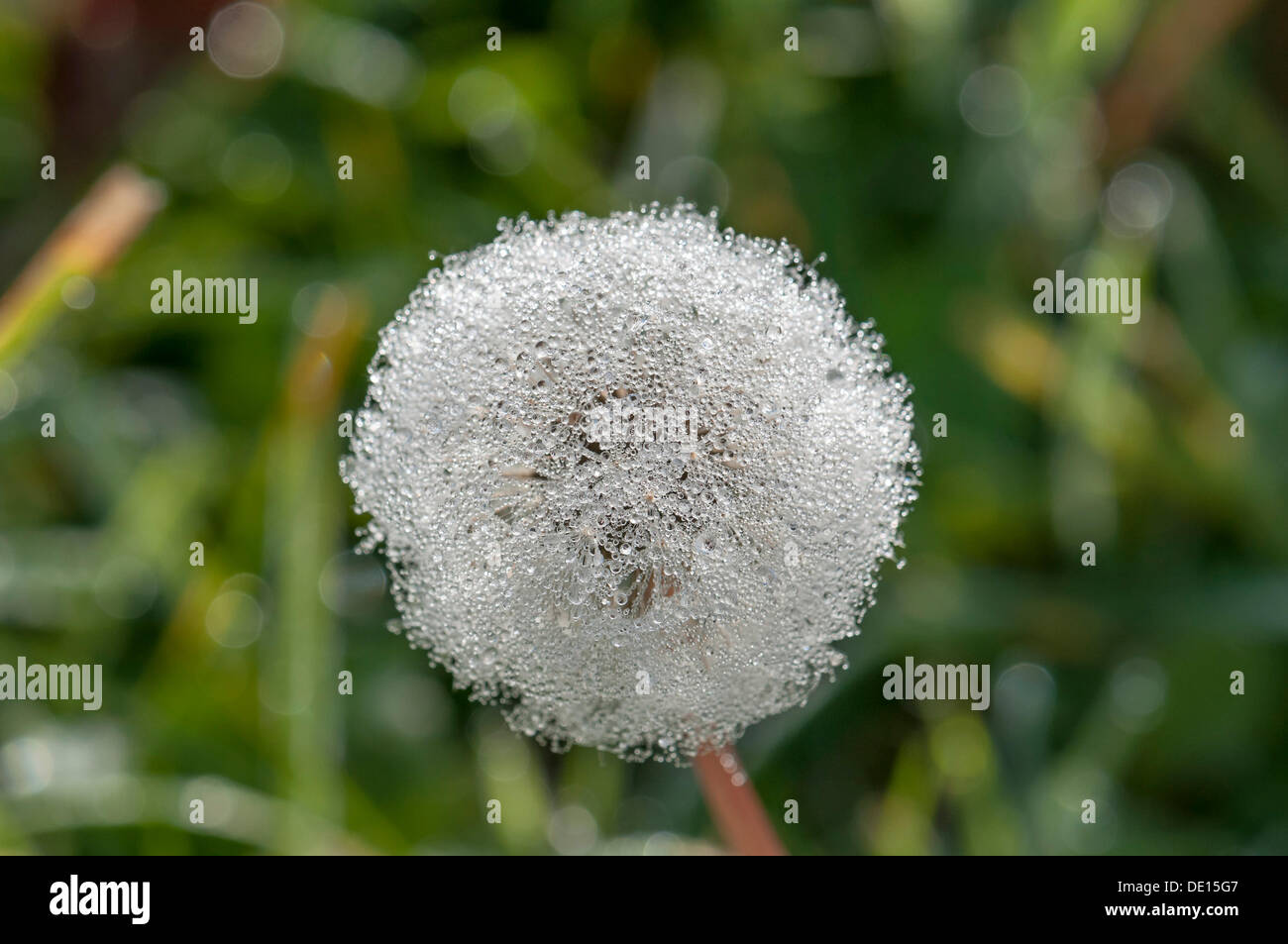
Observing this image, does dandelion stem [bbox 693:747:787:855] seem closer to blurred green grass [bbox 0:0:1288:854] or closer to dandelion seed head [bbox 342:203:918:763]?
dandelion seed head [bbox 342:203:918:763]

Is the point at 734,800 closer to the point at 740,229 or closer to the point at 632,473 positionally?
the point at 632,473

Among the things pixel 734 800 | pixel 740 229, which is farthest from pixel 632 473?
pixel 740 229

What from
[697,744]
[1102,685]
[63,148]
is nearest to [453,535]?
[697,744]

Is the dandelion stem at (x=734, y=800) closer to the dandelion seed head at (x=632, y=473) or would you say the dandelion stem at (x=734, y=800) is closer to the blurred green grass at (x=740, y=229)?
the dandelion seed head at (x=632, y=473)

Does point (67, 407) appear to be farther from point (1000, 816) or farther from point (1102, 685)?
point (1102, 685)

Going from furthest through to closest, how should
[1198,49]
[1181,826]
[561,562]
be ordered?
[1198,49] < [1181,826] < [561,562]

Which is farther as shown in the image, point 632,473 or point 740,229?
point 740,229

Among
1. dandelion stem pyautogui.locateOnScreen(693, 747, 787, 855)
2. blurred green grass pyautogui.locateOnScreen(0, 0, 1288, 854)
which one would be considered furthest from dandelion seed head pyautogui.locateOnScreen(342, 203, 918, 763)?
blurred green grass pyautogui.locateOnScreen(0, 0, 1288, 854)
